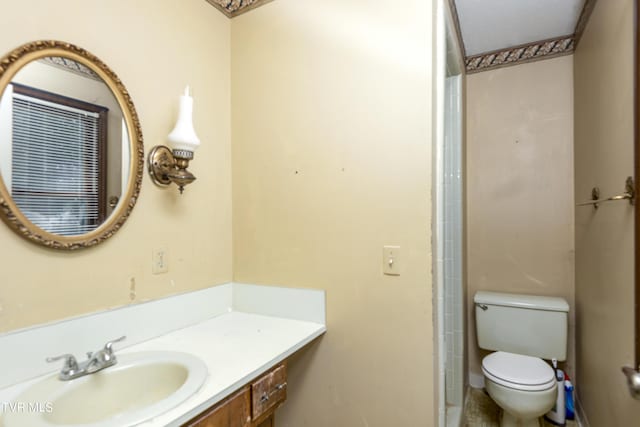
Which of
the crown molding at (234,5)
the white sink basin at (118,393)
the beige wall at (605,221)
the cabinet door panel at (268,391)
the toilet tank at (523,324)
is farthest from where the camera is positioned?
the toilet tank at (523,324)

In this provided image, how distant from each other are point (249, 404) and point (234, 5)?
1887 mm

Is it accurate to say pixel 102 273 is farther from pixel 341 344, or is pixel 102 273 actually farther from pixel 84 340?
pixel 341 344

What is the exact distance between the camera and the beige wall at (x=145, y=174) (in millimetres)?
1035

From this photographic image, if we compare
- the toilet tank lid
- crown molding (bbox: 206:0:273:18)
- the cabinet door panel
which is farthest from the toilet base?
crown molding (bbox: 206:0:273:18)

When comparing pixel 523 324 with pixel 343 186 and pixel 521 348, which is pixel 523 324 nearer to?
pixel 521 348

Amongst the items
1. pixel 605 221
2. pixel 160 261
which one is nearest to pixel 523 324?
pixel 605 221

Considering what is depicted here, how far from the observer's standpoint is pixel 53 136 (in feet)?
3.60

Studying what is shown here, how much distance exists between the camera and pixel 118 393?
1.09 m

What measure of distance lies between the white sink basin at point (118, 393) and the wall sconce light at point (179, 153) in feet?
2.26

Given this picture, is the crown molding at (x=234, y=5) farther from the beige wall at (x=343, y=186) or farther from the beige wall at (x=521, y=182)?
the beige wall at (x=521, y=182)

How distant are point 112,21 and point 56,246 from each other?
2.80ft

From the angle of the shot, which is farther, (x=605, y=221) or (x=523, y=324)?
(x=523, y=324)

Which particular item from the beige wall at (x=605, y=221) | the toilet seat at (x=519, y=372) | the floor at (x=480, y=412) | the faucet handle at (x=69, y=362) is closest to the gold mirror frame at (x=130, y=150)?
the faucet handle at (x=69, y=362)

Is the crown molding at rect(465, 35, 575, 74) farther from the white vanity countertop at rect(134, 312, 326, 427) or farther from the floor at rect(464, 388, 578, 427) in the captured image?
the floor at rect(464, 388, 578, 427)
